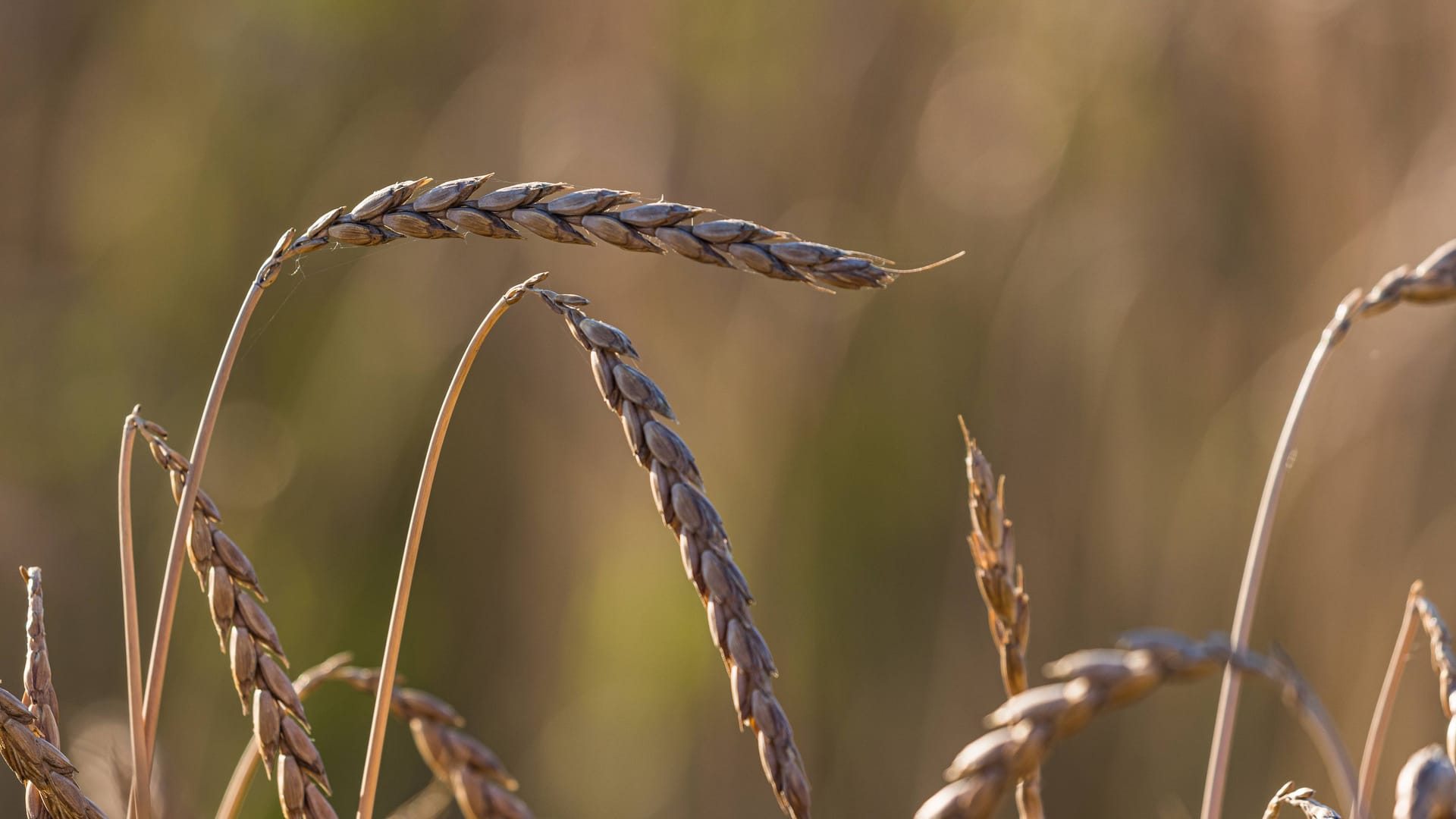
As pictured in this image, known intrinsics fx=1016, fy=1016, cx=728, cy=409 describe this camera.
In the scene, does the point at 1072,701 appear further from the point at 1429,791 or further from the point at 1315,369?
the point at 1315,369

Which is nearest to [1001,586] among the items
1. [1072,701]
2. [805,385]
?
[1072,701]

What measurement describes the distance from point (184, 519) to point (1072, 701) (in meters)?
0.29

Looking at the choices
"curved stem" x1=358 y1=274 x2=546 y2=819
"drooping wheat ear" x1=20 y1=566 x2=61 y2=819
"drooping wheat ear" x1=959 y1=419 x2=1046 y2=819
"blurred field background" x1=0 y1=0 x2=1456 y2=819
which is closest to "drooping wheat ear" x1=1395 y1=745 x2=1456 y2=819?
"drooping wheat ear" x1=959 y1=419 x2=1046 y2=819

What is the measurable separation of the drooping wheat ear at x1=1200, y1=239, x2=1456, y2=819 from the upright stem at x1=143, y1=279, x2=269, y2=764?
0.34m

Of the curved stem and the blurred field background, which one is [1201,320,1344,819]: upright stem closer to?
the curved stem

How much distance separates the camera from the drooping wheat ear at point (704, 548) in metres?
0.29

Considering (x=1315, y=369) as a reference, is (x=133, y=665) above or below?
below

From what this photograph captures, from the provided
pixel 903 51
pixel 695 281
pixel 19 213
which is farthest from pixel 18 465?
pixel 903 51

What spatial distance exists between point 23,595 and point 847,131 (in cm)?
159

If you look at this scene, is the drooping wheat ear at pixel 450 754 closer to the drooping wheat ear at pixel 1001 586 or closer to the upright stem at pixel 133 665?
the upright stem at pixel 133 665

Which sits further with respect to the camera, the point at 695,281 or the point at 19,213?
the point at 19,213

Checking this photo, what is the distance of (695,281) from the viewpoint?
168 cm

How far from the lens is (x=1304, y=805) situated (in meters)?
0.32

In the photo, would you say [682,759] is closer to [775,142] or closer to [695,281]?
[695,281]
